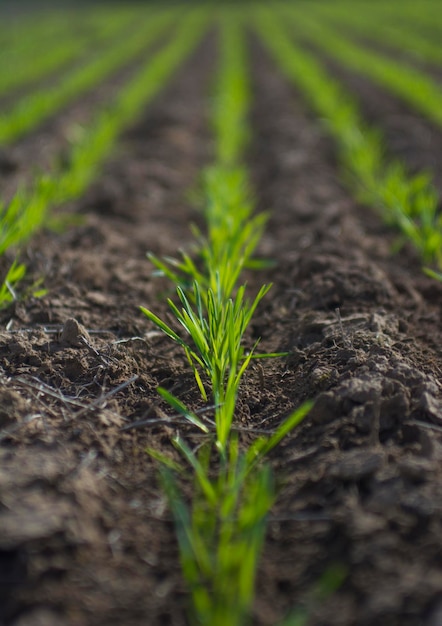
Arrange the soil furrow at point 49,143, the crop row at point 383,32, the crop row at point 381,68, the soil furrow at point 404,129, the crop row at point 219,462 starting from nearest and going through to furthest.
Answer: the crop row at point 219,462
the soil furrow at point 49,143
the soil furrow at point 404,129
the crop row at point 381,68
the crop row at point 383,32

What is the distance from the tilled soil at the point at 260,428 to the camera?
4.00 ft

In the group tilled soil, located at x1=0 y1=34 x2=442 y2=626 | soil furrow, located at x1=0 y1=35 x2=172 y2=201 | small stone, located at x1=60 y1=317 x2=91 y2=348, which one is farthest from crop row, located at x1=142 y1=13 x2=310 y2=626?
soil furrow, located at x1=0 y1=35 x2=172 y2=201

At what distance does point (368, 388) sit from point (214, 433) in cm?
46

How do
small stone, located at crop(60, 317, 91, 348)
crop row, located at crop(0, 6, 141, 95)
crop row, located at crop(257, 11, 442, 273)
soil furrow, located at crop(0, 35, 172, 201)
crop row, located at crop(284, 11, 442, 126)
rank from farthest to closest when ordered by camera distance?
1. crop row, located at crop(0, 6, 141, 95)
2. crop row, located at crop(284, 11, 442, 126)
3. soil furrow, located at crop(0, 35, 172, 201)
4. crop row, located at crop(257, 11, 442, 273)
5. small stone, located at crop(60, 317, 91, 348)

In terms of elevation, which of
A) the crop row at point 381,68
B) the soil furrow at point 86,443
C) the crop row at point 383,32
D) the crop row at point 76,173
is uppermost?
the crop row at point 383,32

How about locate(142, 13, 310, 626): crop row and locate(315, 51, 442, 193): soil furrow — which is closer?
locate(142, 13, 310, 626): crop row

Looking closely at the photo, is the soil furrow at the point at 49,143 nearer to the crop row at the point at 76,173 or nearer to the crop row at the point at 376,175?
the crop row at the point at 76,173

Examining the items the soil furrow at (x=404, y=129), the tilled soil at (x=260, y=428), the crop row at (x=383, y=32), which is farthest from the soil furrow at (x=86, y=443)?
the crop row at (x=383, y=32)

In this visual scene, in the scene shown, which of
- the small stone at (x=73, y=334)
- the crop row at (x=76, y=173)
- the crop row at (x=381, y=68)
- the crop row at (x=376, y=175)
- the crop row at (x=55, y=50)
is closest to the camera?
the small stone at (x=73, y=334)

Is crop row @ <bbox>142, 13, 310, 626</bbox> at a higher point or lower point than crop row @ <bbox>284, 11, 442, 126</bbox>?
lower

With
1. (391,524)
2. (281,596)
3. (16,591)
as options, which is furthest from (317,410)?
(16,591)

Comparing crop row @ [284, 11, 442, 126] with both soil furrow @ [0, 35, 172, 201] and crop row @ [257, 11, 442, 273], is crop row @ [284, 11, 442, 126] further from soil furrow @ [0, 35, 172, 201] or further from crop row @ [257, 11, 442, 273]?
soil furrow @ [0, 35, 172, 201]

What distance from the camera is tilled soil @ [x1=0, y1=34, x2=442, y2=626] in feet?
4.00

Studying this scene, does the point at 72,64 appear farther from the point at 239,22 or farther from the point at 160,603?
the point at 160,603
